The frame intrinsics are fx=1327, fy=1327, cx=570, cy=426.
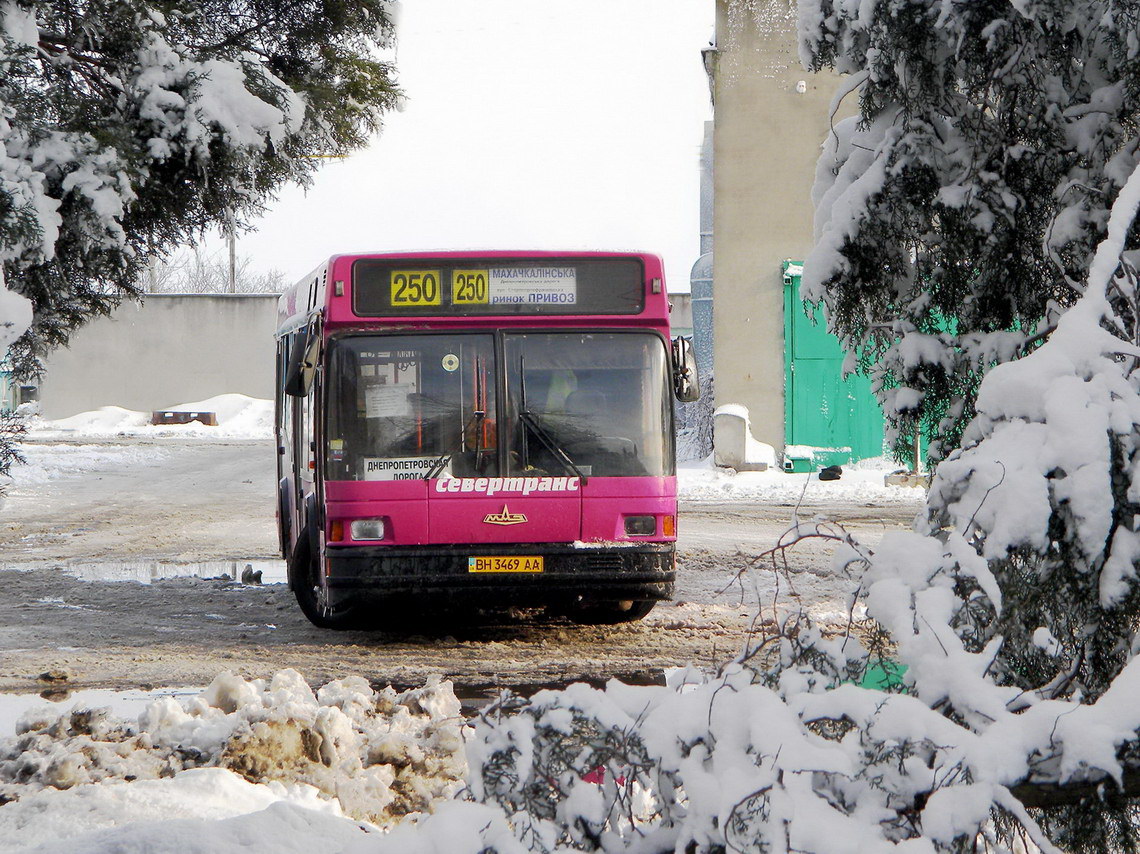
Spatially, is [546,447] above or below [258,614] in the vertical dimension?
above

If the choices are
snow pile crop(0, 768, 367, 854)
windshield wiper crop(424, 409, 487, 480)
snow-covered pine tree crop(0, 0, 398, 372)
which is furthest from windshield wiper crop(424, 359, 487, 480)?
snow pile crop(0, 768, 367, 854)

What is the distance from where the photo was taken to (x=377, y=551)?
880 cm

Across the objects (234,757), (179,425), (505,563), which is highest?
(505,563)

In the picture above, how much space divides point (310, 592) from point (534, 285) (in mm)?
2872

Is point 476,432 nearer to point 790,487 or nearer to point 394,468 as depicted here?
point 394,468

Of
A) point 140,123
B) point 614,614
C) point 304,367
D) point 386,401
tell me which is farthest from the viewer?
point 140,123

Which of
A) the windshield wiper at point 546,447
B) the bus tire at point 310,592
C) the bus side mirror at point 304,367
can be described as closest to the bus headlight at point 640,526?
the windshield wiper at point 546,447

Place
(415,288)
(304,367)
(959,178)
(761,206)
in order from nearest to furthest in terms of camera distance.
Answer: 1. (959,178)
2. (415,288)
3. (304,367)
4. (761,206)

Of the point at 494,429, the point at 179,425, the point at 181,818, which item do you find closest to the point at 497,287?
the point at 494,429

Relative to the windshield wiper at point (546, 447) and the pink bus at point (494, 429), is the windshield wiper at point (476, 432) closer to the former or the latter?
the pink bus at point (494, 429)

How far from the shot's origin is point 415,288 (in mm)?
9117

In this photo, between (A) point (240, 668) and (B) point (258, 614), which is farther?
(B) point (258, 614)

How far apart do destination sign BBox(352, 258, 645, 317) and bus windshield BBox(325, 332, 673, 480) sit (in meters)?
0.20

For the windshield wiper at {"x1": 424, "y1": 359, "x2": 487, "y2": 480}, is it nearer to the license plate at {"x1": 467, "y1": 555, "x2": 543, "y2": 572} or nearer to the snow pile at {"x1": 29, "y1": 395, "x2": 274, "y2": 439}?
the license plate at {"x1": 467, "y1": 555, "x2": 543, "y2": 572}
